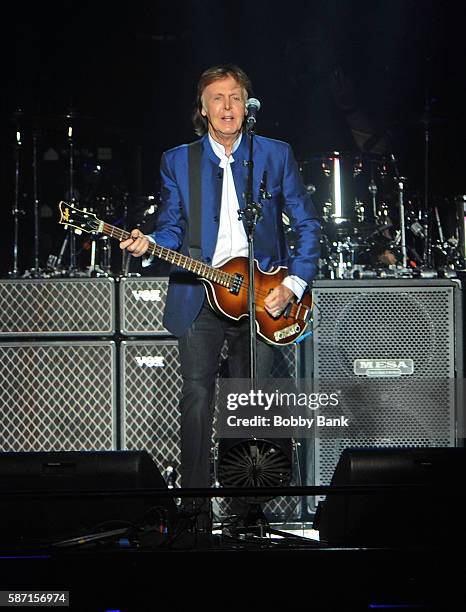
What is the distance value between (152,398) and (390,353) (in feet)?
4.40

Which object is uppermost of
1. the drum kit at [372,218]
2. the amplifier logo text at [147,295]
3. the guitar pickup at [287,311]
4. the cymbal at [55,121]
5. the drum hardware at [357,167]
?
the cymbal at [55,121]

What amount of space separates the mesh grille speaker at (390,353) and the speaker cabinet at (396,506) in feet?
5.27

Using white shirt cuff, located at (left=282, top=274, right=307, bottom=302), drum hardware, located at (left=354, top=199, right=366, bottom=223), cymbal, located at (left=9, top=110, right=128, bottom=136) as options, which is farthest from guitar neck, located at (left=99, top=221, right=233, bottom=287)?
cymbal, located at (left=9, top=110, right=128, bottom=136)

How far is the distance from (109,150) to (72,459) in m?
4.90

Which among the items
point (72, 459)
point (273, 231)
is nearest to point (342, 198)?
point (273, 231)

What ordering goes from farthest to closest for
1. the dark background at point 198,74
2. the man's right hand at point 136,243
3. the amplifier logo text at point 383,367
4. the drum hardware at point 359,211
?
the dark background at point 198,74, the drum hardware at point 359,211, the amplifier logo text at point 383,367, the man's right hand at point 136,243

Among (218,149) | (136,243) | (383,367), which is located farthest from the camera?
(383,367)

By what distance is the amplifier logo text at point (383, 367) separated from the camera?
5637 mm

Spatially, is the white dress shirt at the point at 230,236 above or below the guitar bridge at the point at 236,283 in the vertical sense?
above

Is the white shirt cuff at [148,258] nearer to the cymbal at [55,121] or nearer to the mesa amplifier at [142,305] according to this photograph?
the mesa amplifier at [142,305]

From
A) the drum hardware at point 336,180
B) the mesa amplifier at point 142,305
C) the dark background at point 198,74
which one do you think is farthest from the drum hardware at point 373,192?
the mesa amplifier at point 142,305

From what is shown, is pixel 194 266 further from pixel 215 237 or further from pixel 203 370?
pixel 203 370

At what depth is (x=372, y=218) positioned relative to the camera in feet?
24.9

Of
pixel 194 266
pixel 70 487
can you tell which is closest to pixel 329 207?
pixel 194 266
